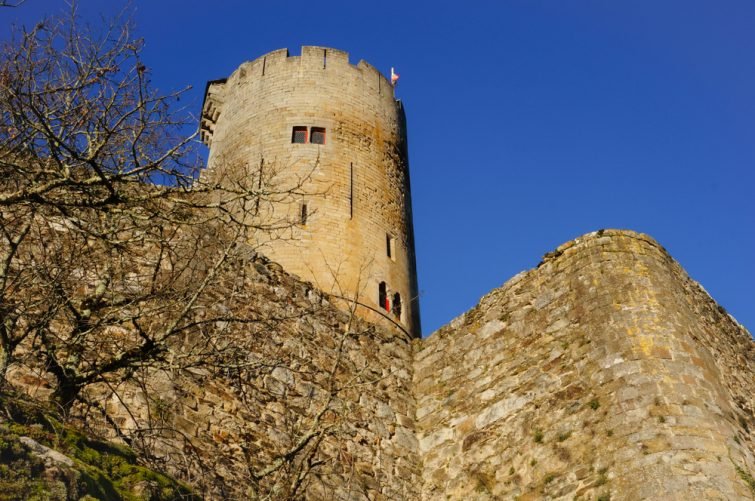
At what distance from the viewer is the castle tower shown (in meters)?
12.7

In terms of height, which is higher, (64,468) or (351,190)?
(351,190)

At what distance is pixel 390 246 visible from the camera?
539 inches

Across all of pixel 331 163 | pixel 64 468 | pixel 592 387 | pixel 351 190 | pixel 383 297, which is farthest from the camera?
pixel 331 163

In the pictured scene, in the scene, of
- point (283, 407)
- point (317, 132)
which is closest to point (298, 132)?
point (317, 132)

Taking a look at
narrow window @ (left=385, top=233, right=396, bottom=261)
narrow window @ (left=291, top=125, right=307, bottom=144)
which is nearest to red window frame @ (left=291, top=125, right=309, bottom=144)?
narrow window @ (left=291, top=125, right=307, bottom=144)

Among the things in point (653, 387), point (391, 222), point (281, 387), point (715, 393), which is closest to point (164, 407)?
point (281, 387)

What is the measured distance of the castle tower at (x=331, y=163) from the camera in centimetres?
1273

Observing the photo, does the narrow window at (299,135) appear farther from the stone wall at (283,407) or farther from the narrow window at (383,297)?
the stone wall at (283,407)

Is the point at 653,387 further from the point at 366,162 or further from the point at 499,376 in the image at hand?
the point at 366,162

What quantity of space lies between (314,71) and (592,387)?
8.02m

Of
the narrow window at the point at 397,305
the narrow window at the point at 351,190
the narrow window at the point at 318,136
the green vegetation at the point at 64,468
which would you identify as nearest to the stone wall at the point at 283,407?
the green vegetation at the point at 64,468

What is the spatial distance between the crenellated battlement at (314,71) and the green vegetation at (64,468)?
367 inches

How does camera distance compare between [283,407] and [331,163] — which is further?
[331,163]

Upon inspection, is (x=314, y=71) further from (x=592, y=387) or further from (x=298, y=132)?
(x=592, y=387)
